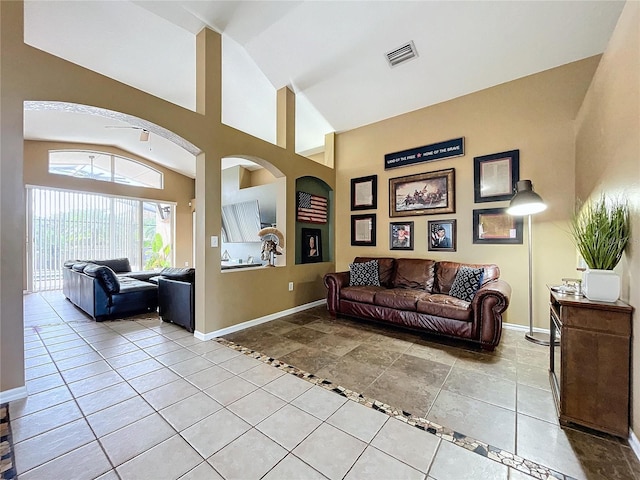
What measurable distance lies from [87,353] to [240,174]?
5102mm

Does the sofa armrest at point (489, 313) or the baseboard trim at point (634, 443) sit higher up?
the sofa armrest at point (489, 313)

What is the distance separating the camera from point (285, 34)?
11.6ft

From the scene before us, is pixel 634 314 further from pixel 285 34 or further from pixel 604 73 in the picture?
pixel 285 34

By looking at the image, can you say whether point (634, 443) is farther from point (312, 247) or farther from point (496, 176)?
point (312, 247)

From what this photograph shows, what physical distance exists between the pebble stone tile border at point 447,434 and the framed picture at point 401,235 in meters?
2.78

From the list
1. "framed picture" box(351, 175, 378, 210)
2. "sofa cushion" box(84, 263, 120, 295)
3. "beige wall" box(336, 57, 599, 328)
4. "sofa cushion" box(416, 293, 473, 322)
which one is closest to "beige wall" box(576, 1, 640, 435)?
"beige wall" box(336, 57, 599, 328)

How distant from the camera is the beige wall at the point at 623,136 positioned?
5.16 feet

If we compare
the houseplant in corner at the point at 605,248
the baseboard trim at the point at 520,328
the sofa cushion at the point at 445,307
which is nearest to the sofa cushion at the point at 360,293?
the sofa cushion at the point at 445,307

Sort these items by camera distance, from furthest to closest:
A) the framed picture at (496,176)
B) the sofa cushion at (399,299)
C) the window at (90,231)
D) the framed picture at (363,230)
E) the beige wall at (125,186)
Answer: the window at (90,231), the beige wall at (125,186), the framed picture at (363,230), the framed picture at (496,176), the sofa cushion at (399,299)

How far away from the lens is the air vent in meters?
3.38

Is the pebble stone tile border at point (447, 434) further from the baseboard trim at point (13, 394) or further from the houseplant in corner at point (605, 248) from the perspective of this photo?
the baseboard trim at point (13, 394)

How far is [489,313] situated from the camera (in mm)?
2775

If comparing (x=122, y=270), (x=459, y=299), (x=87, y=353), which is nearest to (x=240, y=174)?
(x=122, y=270)

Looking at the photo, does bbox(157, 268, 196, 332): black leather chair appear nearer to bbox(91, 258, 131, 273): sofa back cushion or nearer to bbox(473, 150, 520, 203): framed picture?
bbox(91, 258, 131, 273): sofa back cushion
